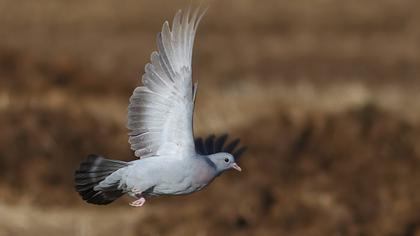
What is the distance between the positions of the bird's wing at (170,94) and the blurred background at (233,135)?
283cm

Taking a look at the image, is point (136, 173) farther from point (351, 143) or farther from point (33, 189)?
point (351, 143)

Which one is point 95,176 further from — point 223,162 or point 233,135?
point 233,135

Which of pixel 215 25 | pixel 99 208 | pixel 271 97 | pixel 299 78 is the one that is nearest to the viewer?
pixel 99 208

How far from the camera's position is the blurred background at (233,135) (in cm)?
1348

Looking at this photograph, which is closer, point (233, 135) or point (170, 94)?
point (170, 94)

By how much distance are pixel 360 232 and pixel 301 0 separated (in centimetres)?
1547

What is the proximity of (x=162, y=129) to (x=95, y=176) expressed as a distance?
2.03 ft

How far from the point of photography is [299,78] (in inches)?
917

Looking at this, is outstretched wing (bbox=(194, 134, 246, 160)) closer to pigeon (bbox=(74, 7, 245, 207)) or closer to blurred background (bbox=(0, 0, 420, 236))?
pigeon (bbox=(74, 7, 245, 207))

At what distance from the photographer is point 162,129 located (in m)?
→ 9.84

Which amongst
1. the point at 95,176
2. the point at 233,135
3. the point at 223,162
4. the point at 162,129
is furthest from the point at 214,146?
the point at 233,135

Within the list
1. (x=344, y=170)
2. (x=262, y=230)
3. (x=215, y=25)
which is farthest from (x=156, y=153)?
(x=215, y=25)

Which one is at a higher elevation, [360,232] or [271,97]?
[271,97]

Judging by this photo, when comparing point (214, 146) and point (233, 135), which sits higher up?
point (233, 135)
